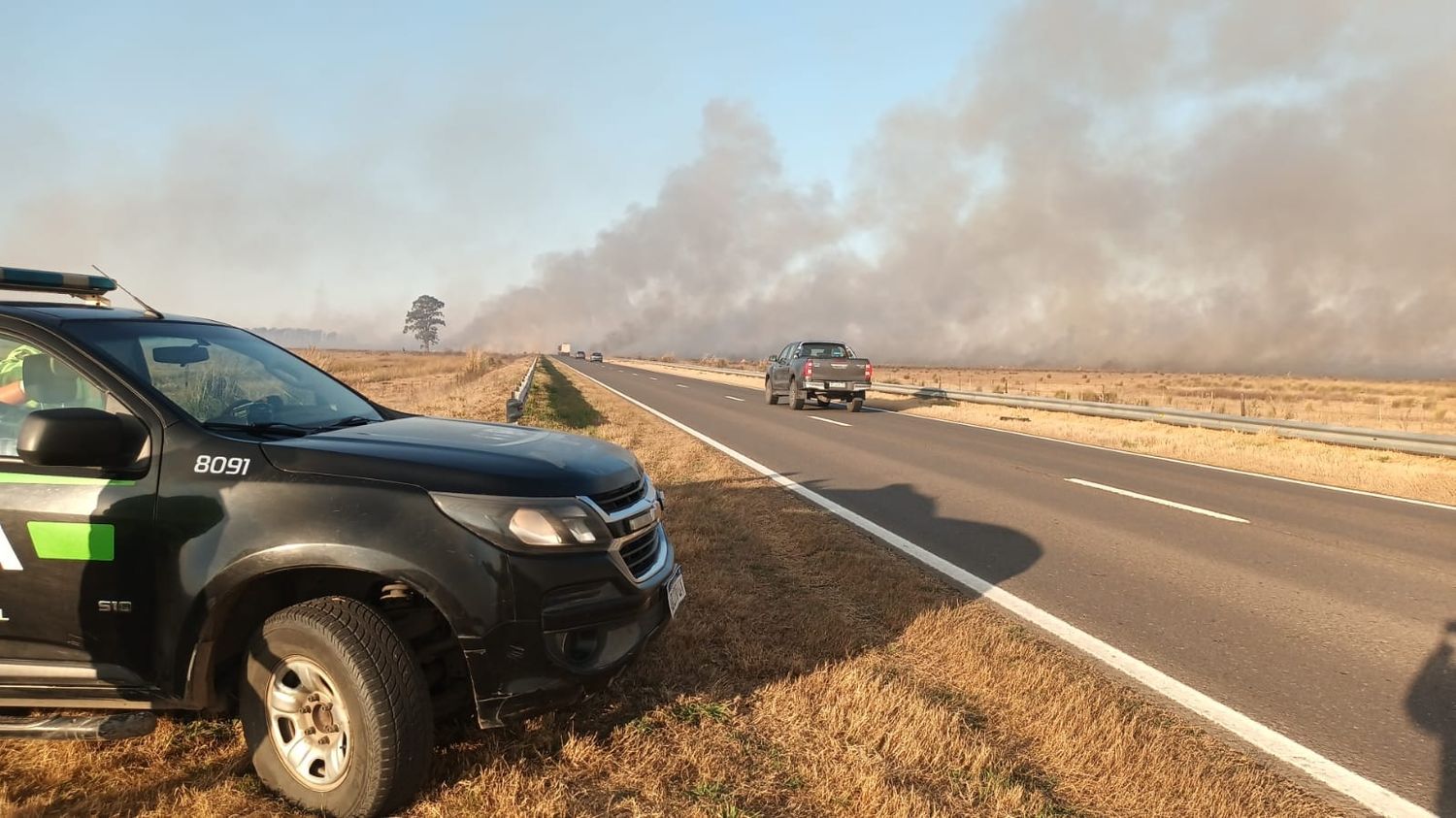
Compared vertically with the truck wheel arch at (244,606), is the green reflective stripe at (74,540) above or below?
above

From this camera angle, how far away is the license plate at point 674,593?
10.3ft

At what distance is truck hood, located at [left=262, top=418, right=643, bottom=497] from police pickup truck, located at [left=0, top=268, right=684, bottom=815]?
0.01m

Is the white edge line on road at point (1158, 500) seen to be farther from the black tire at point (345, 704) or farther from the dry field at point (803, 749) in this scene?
the black tire at point (345, 704)

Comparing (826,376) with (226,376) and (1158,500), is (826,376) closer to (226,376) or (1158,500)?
(1158,500)

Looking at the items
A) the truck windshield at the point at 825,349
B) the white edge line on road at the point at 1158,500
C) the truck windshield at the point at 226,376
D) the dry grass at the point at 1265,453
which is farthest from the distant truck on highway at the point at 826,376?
the truck windshield at the point at 226,376

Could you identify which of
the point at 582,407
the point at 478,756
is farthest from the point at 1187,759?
the point at 582,407

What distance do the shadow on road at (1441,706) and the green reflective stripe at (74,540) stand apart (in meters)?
4.90

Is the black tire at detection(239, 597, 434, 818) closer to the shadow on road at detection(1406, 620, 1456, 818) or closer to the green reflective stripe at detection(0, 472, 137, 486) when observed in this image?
the green reflective stripe at detection(0, 472, 137, 486)

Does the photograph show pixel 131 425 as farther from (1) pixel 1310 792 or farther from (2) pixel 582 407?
(2) pixel 582 407

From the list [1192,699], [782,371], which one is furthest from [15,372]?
[782,371]

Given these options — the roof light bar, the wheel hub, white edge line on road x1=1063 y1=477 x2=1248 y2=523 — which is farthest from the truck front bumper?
white edge line on road x1=1063 y1=477 x2=1248 y2=523

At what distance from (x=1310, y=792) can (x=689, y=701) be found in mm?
2497

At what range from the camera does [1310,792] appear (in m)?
2.93

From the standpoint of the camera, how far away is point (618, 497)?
301cm
